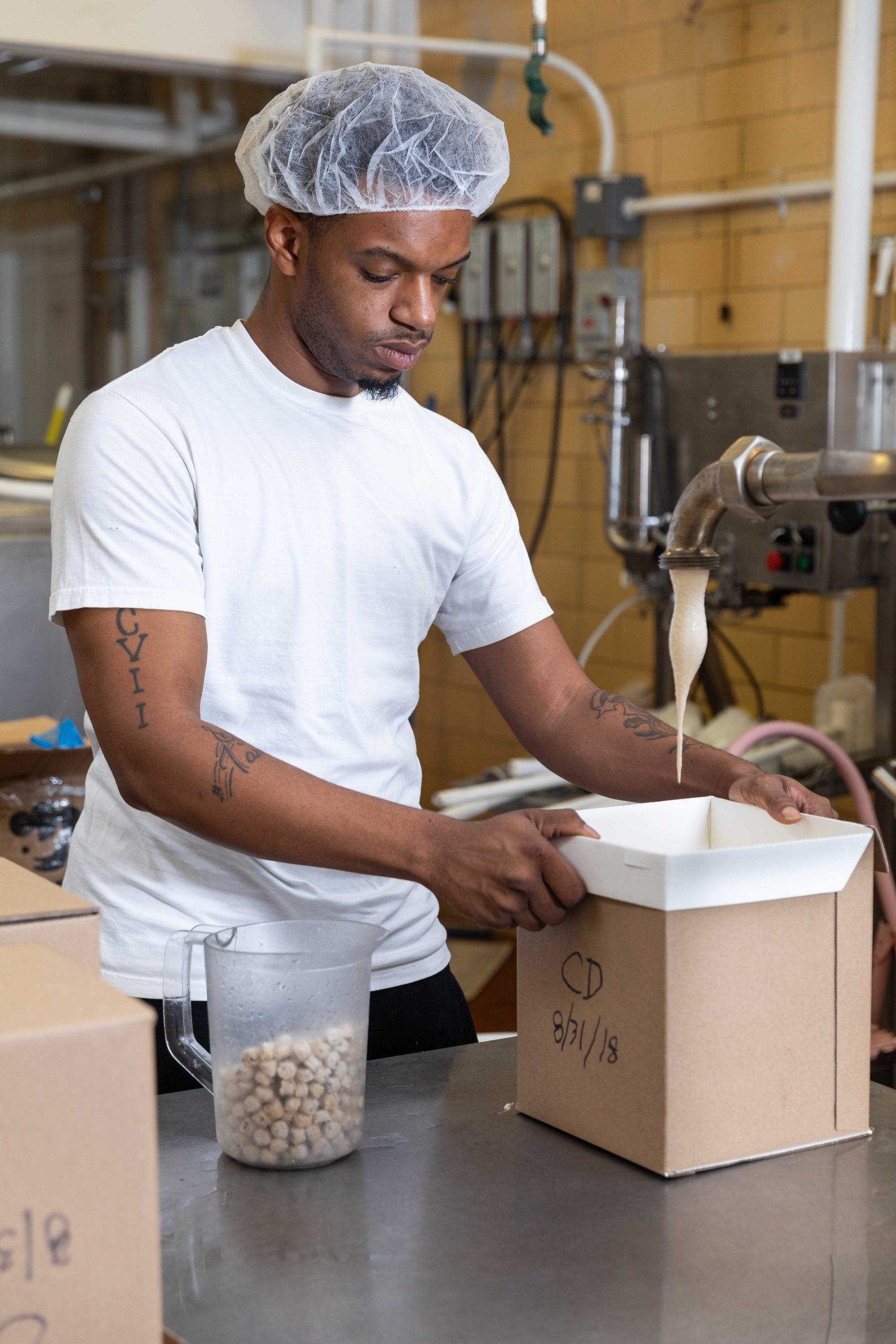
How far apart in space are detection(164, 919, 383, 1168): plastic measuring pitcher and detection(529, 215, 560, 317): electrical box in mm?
3105

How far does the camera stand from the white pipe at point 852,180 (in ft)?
9.00

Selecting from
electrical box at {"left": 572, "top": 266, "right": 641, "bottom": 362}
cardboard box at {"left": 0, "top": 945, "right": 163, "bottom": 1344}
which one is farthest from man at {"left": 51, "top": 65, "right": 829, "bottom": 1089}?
electrical box at {"left": 572, "top": 266, "right": 641, "bottom": 362}

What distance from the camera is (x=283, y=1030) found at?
2.99ft

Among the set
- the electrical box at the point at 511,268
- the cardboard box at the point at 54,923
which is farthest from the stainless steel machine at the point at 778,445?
the cardboard box at the point at 54,923

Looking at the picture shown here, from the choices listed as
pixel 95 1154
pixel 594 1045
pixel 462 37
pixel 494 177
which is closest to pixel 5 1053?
pixel 95 1154

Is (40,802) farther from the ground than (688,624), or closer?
closer

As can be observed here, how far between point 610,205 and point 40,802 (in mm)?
2361

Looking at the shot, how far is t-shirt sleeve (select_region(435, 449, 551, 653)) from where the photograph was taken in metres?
1.43

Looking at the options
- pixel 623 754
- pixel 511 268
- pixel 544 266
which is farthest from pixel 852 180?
pixel 623 754

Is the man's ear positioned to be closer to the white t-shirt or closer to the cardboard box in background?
the white t-shirt

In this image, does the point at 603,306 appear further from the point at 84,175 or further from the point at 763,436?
the point at 84,175

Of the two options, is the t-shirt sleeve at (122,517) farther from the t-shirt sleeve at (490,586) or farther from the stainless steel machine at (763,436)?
the stainless steel machine at (763,436)

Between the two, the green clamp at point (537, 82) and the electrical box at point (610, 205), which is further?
the electrical box at point (610, 205)

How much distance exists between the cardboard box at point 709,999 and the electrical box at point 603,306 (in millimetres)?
2749
